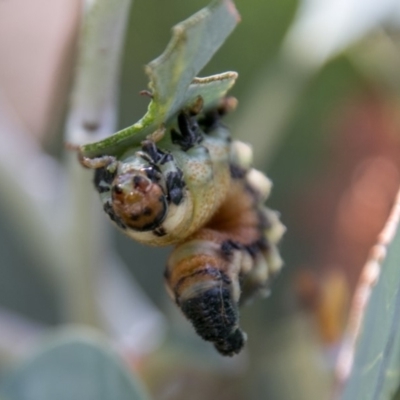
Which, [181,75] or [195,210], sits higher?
[181,75]

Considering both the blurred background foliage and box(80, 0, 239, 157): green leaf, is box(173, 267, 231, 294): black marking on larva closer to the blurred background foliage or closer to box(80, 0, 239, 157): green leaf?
box(80, 0, 239, 157): green leaf

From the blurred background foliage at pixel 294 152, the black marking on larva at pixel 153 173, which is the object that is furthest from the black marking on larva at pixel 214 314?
the blurred background foliage at pixel 294 152

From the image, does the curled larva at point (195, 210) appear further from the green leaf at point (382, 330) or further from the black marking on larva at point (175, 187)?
the green leaf at point (382, 330)

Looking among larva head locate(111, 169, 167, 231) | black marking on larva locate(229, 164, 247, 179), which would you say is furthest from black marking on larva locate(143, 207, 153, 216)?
black marking on larva locate(229, 164, 247, 179)

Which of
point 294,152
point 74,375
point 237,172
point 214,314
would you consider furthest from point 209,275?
point 294,152

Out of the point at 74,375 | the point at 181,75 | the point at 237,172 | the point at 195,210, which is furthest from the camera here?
the point at 74,375

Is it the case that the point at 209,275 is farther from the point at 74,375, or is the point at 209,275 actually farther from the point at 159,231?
the point at 74,375

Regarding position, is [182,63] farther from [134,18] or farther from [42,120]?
[42,120]
